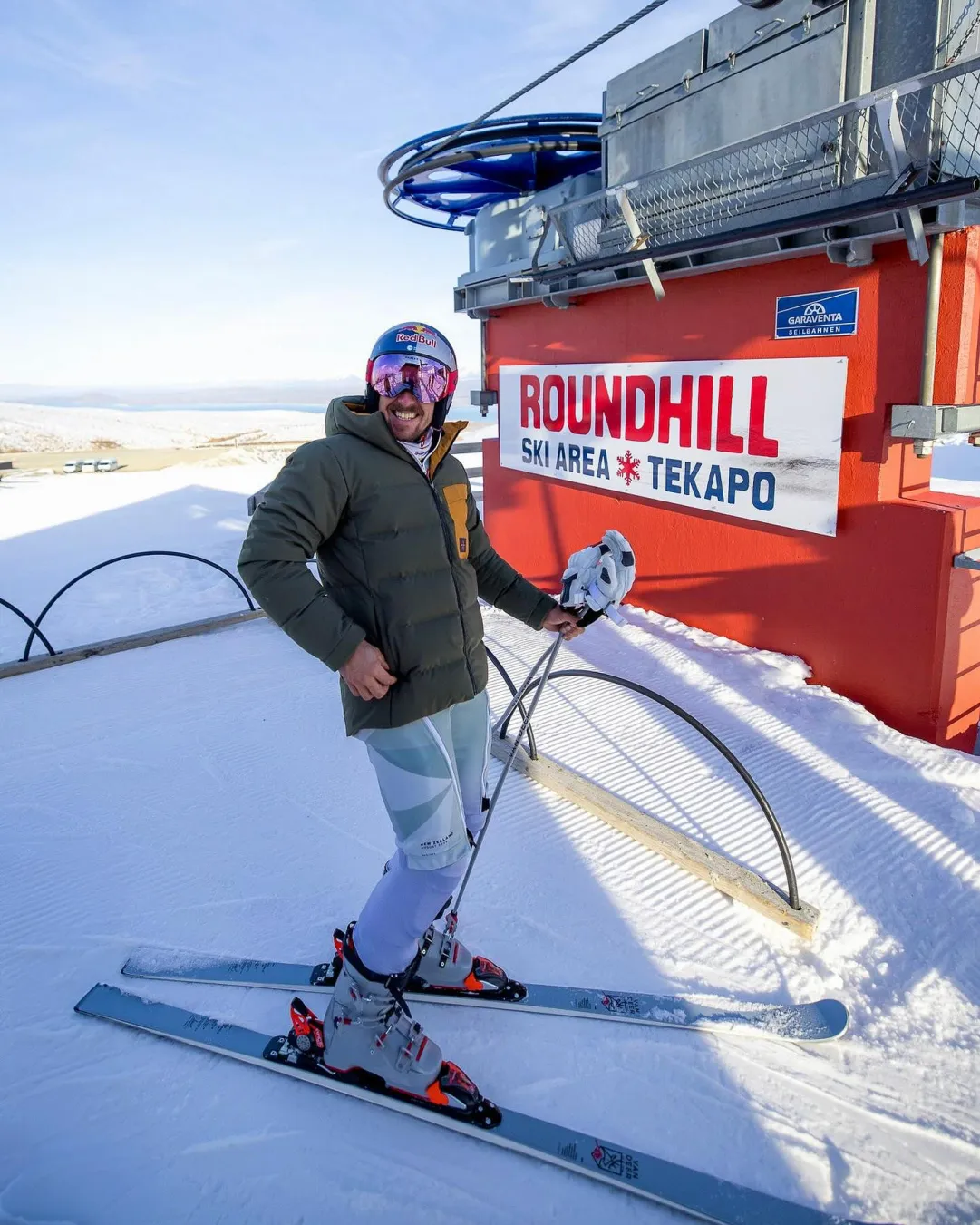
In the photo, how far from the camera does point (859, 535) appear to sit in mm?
4867

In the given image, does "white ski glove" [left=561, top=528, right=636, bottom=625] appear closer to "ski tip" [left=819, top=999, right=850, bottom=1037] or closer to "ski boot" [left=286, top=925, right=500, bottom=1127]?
"ski boot" [left=286, top=925, right=500, bottom=1127]

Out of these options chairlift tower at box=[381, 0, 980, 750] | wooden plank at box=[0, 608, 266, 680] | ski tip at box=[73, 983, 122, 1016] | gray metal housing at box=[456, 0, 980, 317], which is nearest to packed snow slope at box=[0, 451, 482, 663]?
wooden plank at box=[0, 608, 266, 680]

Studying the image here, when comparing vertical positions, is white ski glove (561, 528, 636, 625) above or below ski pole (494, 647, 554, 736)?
above

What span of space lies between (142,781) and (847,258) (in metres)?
5.14

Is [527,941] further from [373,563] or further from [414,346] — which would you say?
[414,346]

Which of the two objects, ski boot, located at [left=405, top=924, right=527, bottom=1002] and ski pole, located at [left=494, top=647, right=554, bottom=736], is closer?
ski boot, located at [left=405, top=924, right=527, bottom=1002]

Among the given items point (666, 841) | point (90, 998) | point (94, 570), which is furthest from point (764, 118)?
point (94, 570)

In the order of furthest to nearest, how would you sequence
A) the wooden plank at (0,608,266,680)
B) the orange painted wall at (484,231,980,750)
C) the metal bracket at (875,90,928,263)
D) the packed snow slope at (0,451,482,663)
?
the packed snow slope at (0,451,482,663) → the wooden plank at (0,608,266,680) → the orange painted wall at (484,231,980,750) → the metal bracket at (875,90,928,263)

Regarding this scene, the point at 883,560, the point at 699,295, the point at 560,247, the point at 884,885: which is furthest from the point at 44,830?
the point at 560,247

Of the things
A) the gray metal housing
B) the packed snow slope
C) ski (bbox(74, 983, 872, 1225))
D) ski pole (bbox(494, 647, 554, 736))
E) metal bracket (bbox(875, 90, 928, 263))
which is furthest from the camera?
the packed snow slope

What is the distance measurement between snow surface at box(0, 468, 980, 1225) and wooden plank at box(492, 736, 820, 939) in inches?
2.7

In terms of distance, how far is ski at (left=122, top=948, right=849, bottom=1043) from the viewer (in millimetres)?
2648

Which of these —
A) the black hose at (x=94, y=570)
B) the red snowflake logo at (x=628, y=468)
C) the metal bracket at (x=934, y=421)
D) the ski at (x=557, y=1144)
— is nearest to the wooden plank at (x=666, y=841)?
the ski at (x=557, y=1144)

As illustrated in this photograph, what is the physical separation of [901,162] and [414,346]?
3246mm
